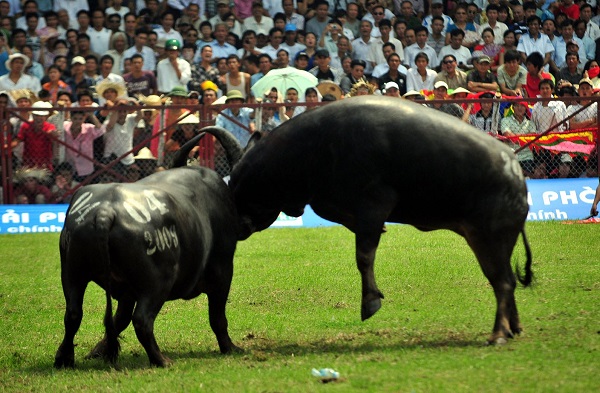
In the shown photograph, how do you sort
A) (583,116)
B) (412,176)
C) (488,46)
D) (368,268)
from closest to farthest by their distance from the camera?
(412,176)
(368,268)
(583,116)
(488,46)

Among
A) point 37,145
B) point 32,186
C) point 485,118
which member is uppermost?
point 485,118

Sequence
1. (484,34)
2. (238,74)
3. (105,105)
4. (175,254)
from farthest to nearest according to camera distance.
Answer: (484,34) < (238,74) < (105,105) < (175,254)

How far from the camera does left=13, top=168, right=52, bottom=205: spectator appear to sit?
59.6 feet

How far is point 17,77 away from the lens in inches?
788

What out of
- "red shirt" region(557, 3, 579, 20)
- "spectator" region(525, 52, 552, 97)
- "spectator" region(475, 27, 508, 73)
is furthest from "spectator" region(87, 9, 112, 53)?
"red shirt" region(557, 3, 579, 20)

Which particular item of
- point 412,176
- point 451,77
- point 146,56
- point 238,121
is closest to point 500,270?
point 412,176

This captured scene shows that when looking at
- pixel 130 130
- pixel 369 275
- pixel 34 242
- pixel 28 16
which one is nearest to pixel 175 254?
pixel 369 275

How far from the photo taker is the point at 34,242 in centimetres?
1627

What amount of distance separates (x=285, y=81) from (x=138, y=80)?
2891 millimetres

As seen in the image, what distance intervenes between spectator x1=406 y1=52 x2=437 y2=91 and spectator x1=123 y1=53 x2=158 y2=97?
480 centimetres

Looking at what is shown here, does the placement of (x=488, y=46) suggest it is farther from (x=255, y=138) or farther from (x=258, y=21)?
(x=255, y=138)

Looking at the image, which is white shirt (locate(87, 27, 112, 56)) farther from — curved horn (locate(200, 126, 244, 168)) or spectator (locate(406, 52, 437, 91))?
curved horn (locate(200, 126, 244, 168))

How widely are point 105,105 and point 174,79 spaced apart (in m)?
2.60

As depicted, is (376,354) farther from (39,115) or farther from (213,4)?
(213,4)
